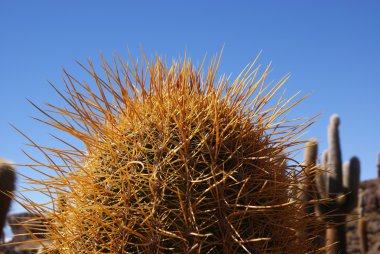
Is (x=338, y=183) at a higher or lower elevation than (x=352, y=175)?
lower

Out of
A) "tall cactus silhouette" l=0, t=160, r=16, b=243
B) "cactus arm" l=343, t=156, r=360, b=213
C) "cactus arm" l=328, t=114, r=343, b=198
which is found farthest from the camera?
"cactus arm" l=343, t=156, r=360, b=213

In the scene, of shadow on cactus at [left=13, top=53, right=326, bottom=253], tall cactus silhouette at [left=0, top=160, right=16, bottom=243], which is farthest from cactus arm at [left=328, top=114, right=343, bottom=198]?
shadow on cactus at [left=13, top=53, right=326, bottom=253]

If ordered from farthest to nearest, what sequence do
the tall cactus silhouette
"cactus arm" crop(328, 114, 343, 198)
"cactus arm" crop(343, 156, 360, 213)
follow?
"cactus arm" crop(343, 156, 360, 213) < "cactus arm" crop(328, 114, 343, 198) < the tall cactus silhouette

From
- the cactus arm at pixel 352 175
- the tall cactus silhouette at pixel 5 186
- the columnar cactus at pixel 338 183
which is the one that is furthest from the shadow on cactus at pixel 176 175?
the cactus arm at pixel 352 175

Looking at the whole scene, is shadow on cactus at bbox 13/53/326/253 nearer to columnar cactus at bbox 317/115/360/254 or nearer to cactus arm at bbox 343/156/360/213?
columnar cactus at bbox 317/115/360/254

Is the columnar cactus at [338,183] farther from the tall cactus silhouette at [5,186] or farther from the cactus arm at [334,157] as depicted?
the tall cactus silhouette at [5,186]

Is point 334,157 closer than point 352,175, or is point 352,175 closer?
point 334,157

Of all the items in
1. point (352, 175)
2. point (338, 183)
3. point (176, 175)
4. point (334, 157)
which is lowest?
point (176, 175)

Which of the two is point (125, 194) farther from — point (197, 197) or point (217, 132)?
point (217, 132)

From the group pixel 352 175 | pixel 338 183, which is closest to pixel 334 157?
pixel 338 183

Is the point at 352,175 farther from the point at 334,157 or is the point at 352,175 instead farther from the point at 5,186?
the point at 5,186

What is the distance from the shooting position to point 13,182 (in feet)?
20.0

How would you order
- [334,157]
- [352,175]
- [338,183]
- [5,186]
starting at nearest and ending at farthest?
[5,186]
[338,183]
[334,157]
[352,175]

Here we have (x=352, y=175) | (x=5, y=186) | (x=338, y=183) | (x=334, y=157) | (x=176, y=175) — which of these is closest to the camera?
(x=176, y=175)
